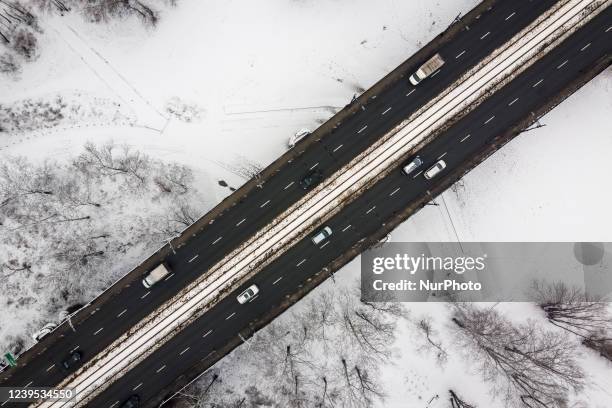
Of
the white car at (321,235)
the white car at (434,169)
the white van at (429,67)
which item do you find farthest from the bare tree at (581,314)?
the white van at (429,67)

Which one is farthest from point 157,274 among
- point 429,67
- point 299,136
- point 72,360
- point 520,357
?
point 520,357

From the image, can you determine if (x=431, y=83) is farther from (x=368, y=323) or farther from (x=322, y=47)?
(x=368, y=323)

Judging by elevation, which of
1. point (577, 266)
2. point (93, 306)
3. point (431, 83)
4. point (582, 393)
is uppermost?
point (431, 83)

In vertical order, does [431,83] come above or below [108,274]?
above

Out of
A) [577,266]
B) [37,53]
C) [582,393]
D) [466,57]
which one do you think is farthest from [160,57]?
[582,393]

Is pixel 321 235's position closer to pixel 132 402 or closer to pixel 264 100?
pixel 264 100

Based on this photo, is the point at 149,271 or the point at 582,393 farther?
the point at 582,393
